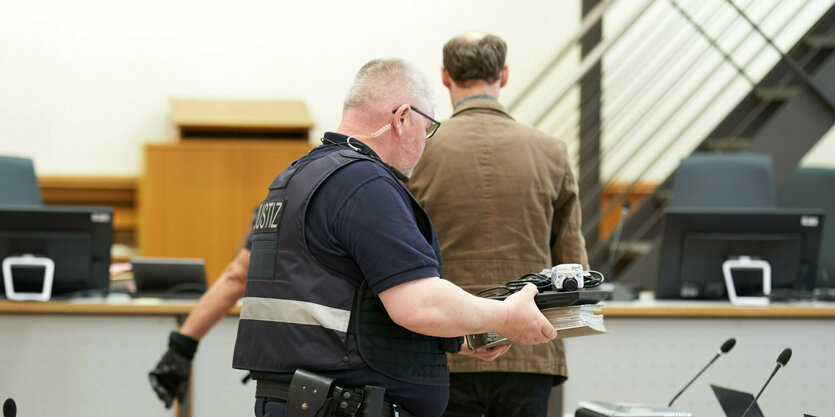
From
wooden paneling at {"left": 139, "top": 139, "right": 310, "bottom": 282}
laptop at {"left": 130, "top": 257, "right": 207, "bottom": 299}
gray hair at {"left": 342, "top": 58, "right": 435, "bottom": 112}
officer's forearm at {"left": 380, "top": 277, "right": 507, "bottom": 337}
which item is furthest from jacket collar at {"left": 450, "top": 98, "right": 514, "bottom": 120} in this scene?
wooden paneling at {"left": 139, "top": 139, "right": 310, "bottom": 282}

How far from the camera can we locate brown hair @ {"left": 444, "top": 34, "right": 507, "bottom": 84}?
2.24 metres

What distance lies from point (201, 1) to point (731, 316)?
14.8ft

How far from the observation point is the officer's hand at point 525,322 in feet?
5.06

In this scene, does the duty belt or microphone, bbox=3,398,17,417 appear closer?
the duty belt

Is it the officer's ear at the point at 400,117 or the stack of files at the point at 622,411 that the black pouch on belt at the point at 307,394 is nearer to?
the officer's ear at the point at 400,117

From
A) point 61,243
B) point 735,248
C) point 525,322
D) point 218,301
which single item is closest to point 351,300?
point 525,322

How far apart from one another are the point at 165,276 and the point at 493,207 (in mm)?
1588

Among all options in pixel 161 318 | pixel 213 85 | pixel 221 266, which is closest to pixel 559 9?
pixel 213 85

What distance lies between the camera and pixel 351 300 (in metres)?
1.48

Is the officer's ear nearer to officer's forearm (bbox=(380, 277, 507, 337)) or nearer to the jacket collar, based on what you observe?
officer's forearm (bbox=(380, 277, 507, 337))

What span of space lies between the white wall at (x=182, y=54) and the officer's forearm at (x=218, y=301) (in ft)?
12.2

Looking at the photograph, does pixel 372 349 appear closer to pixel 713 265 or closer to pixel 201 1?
pixel 713 265

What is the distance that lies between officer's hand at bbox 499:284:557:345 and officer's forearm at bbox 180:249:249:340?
113cm

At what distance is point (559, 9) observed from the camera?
624 cm
